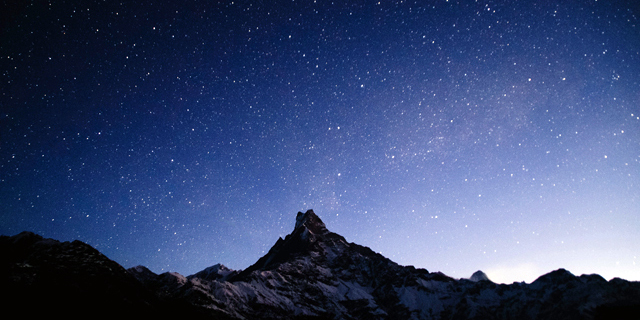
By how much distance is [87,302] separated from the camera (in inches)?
3204

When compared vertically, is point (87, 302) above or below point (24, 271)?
below

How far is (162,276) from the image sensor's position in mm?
125375

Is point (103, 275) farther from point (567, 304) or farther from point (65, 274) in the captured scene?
point (567, 304)

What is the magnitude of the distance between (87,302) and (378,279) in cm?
13848

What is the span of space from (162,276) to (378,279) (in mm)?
113875

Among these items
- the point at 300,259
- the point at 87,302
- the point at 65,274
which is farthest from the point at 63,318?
the point at 300,259

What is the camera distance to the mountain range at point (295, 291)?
271 ft

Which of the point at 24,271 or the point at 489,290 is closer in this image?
the point at 24,271

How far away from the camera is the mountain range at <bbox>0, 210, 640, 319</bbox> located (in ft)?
271

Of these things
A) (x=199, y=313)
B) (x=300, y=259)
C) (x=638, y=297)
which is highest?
(x=300, y=259)

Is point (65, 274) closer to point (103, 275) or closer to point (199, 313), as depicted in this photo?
point (103, 275)

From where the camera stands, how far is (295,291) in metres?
137

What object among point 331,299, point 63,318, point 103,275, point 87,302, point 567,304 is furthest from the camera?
point 331,299

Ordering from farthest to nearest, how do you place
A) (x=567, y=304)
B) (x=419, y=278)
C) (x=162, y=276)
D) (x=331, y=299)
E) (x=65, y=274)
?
(x=419, y=278)
(x=331, y=299)
(x=162, y=276)
(x=567, y=304)
(x=65, y=274)
